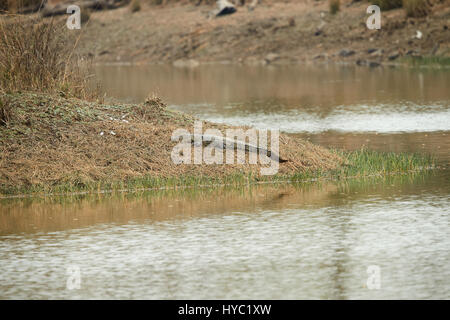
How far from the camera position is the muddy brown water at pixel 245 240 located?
8.09 metres

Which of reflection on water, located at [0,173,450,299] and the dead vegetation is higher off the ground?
the dead vegetation

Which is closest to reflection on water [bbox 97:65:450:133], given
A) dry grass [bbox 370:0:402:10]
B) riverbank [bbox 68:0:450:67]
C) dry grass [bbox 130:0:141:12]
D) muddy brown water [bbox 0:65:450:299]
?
riverbank [bbox 68:0:450:67]

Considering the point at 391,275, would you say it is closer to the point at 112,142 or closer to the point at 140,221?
the point at 140,221

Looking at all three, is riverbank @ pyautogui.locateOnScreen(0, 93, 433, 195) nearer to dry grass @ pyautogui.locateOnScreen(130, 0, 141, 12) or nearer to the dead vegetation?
the dead vegetation

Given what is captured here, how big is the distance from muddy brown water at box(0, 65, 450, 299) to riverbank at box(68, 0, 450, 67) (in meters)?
19.7

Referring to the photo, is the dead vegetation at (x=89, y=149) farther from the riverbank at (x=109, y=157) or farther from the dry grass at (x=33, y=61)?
the dry grass at (x=33, y=61)

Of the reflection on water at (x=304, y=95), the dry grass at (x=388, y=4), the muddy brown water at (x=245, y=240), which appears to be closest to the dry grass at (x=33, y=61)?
the muddy brown water at (x=245, y=240)

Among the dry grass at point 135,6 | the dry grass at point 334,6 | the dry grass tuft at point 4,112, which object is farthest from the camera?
the dry grass at point 135,6

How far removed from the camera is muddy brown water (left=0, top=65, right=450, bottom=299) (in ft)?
26.5

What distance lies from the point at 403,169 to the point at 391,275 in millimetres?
5794

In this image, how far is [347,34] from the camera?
128 feet

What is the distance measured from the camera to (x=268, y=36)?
41.4m

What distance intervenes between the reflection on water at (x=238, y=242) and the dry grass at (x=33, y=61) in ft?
11.3

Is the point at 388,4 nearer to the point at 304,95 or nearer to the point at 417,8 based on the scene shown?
the point at 417,8
